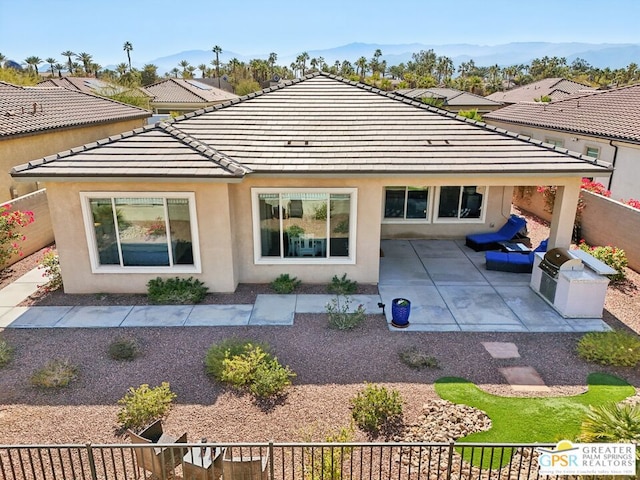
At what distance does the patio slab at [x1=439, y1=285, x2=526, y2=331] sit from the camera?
32.3 ft

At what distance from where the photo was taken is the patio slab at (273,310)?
388 inches

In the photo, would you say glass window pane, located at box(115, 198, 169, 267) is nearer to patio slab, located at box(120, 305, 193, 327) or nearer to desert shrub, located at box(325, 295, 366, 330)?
patio slab, located at box(120, 305, 193, 327)

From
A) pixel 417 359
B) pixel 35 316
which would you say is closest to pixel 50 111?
pixel 35 316

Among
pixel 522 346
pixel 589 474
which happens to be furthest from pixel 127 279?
pixel 589 474

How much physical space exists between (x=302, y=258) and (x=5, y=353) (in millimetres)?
6744

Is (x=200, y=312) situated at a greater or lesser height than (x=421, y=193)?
lesser

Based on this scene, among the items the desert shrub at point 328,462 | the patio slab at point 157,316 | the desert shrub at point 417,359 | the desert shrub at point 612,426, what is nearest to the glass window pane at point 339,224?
the desert shrub at point 417,359

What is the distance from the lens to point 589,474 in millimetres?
4812

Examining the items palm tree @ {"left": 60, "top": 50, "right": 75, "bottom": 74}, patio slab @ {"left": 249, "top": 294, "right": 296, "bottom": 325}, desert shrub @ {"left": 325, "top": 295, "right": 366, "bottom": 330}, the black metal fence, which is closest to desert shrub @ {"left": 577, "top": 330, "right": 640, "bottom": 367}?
the black metal fence

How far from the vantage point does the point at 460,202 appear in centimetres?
1519

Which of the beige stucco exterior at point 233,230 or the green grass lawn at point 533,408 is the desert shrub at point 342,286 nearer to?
the beige stucco exterior at point 233,230

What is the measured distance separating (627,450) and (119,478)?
6.21 metres

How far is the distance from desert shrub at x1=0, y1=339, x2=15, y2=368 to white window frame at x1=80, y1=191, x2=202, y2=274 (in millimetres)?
2744

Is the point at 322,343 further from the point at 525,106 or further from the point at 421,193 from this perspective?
the point at 525,106
